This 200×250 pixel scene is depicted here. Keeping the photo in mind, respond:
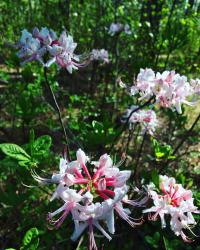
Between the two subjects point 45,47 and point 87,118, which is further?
point 87,118

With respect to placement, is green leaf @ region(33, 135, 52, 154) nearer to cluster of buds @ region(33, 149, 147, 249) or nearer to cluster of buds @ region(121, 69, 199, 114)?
cluster of buds @ region(33, 149, 147, 249)

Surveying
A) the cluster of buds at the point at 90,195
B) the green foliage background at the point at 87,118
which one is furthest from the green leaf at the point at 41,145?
the cluster of buds at the point at 90,195

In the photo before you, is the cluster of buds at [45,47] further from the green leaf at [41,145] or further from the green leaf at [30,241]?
the green leaf at [30,241]

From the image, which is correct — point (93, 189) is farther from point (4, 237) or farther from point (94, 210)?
point (4, 237)

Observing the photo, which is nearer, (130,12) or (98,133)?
(98,133)

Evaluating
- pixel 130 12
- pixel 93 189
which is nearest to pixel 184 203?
pixel 93 189

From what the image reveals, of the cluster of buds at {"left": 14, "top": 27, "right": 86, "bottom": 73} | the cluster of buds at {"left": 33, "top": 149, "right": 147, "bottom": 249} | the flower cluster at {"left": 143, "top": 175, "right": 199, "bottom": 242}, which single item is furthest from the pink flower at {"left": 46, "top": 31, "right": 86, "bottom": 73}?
the flower cluster at {"left": 143, "top": 175, "right": 199, "bottom": 242}

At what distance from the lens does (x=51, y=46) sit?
6.84 ft

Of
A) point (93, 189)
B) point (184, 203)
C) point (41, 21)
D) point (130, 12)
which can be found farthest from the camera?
point (41, 21)

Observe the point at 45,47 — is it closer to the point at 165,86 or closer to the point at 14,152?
the point at 14,152

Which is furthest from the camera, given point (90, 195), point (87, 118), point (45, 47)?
point (87, 118)

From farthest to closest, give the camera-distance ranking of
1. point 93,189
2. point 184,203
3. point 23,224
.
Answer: point 23,224 → point 184,203 → point 93,189

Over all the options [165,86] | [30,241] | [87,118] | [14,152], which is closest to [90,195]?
[30,241]

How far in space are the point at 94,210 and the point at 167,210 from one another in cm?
51
